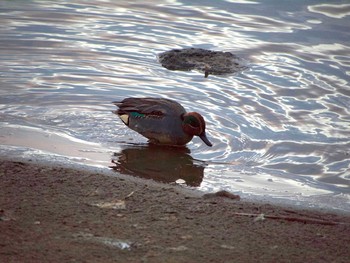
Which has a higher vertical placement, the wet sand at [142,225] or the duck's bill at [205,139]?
the wet sand at [142,225]

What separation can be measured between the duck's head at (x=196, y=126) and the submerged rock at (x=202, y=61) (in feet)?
7.50

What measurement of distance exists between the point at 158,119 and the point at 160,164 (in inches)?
33.2

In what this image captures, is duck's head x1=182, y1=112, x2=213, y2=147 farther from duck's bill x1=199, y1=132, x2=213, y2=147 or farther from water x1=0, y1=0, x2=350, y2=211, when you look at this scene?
water x1=0, y1=0, x2=350, y2=211

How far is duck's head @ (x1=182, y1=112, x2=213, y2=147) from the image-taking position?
9.02 meters

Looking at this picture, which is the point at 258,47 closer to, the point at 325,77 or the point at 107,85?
the point at 325,77

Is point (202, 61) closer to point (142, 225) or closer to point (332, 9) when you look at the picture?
point (332, 9)

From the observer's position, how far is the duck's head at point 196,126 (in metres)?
9.02

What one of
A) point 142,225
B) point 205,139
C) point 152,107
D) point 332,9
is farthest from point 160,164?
point 332,9

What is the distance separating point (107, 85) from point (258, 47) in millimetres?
2762

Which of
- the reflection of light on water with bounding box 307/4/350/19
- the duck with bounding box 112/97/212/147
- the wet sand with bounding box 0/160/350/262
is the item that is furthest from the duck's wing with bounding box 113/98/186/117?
the reflection of light on water with bounding box 307/4/350/19

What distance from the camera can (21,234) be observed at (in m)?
5.79

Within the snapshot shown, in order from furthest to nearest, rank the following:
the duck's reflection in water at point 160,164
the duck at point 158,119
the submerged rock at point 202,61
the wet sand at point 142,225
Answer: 1. the submerged rock at point 202,61
2. the duck at point 158,119
3. the duck's reflection in water at point 160,164
4. the wet sand at point 142,225

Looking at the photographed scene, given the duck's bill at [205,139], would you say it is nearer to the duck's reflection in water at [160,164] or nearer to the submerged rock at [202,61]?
the duck's reflection in water at [160,164]

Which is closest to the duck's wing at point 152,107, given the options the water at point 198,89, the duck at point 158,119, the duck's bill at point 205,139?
the duck at point 158,119
